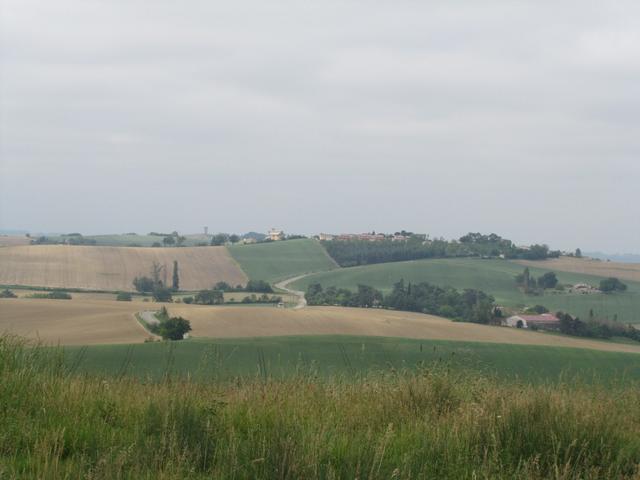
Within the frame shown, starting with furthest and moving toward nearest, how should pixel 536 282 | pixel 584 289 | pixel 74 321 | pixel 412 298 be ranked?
pixel 536 282
pixel 584 289
pixel 412 298
pixel 74 321

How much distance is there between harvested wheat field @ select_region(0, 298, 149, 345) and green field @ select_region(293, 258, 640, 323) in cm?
4026

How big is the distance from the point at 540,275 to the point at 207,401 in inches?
3603

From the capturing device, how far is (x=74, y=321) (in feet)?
153

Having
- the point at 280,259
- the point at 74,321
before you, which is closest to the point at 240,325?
the point at 74,321

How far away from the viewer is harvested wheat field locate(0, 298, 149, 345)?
39.9 metres

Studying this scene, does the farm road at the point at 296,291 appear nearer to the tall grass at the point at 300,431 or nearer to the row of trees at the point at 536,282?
the row of trees at the point at 536,282

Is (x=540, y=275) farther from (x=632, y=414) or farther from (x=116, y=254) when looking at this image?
(x=632, y=414)

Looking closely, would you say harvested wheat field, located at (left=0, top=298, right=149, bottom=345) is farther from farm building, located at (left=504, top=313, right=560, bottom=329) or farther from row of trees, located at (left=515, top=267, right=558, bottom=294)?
row of trees, located at (left=515, top=267, right=558, bottom=294)

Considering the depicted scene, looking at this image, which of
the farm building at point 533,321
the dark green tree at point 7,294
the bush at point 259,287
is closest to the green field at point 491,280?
the farm building at point 533,321

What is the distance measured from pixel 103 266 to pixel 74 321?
A: 4514 centimetres

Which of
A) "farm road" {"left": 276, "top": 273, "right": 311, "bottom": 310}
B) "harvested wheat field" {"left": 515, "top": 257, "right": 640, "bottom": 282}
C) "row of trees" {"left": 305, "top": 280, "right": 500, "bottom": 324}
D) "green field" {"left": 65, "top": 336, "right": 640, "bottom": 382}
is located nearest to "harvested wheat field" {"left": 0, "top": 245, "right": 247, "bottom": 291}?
"farm road" {"left": 276, "top": 273, "right": 311, "bottom": 310}

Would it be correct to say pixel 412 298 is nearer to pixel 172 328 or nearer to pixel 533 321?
pixel 533 321

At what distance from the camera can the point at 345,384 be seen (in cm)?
890

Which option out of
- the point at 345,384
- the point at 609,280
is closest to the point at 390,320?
the point at 609,280
